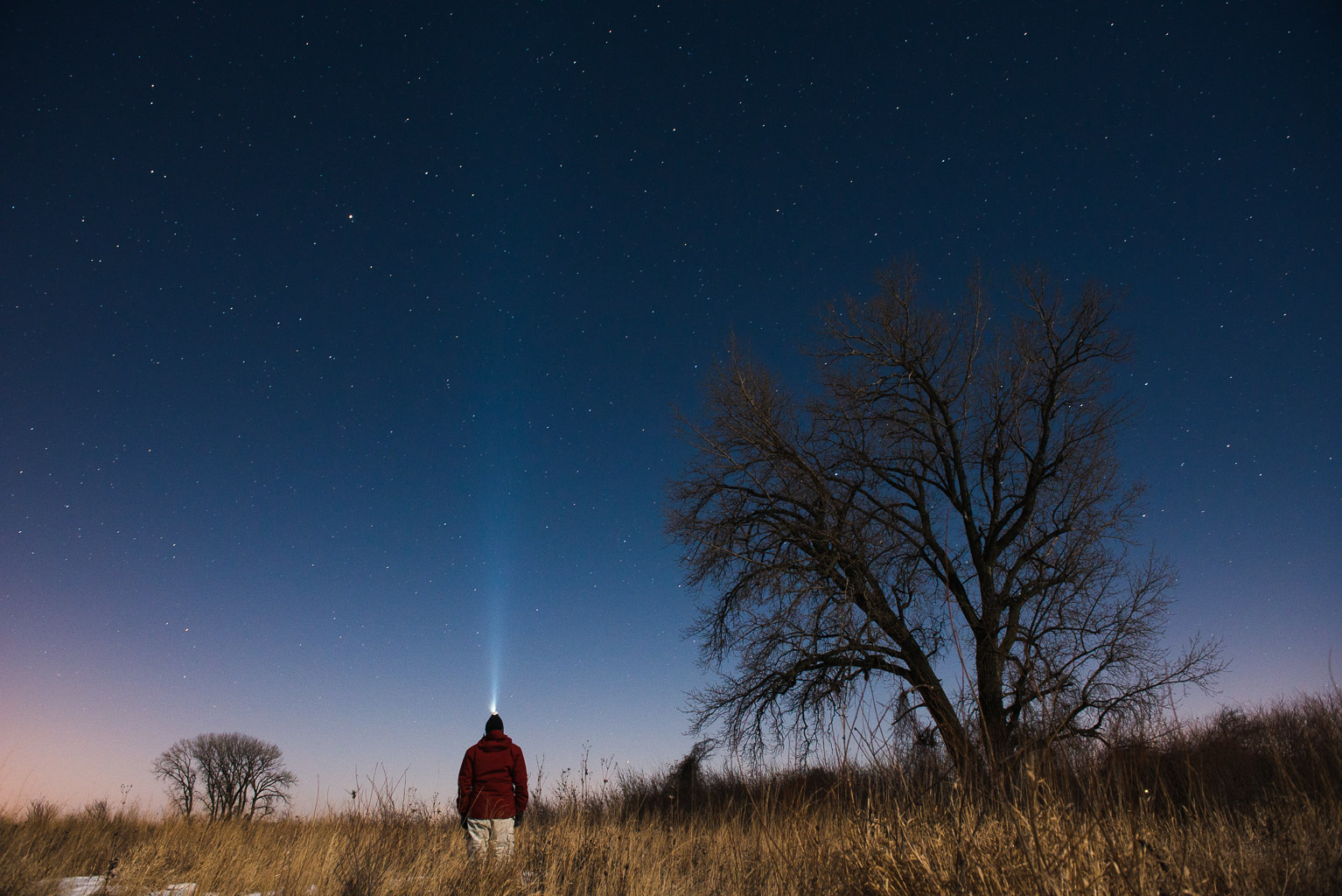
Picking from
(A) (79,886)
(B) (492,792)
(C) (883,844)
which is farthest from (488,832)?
(C) (883,844)

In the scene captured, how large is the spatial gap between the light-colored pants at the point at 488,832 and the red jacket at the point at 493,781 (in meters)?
0.07

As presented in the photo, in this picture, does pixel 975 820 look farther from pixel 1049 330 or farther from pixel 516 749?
pixel 1049 330

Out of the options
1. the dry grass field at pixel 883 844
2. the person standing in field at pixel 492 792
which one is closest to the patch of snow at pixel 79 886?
the dry grass field at pixel 883 844

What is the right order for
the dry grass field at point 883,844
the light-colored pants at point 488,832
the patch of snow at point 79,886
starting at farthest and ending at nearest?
the light-colored pants at point 488,832
the patch of snow at point 79,886
the dry grass field at point 883,844

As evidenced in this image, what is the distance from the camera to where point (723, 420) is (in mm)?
14383

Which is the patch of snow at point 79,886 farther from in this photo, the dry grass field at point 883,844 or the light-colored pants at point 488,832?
the light-colored pants at point 488,832

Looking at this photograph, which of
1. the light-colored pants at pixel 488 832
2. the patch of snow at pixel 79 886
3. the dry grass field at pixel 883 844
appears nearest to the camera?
the dry grass field at pixel 883 844

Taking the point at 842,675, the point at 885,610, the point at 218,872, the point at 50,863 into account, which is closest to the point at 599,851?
the point at 218,872

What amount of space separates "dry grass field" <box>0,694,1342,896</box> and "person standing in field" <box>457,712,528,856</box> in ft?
0.83

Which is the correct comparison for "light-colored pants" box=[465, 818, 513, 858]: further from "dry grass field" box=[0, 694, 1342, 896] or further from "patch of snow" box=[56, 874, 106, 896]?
"patch of snow" box=[56, 874, 106, 896]

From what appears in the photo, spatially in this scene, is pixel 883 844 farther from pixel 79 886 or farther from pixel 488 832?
pixel 79 886

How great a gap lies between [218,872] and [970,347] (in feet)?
47.6

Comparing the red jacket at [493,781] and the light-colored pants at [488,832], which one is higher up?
the red jacket at [493,781]

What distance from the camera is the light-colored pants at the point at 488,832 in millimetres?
6973
